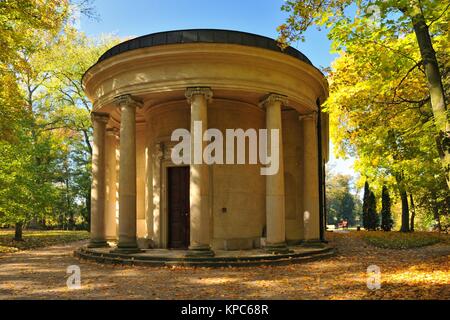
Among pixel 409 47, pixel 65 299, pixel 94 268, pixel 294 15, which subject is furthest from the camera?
pixel 409 47

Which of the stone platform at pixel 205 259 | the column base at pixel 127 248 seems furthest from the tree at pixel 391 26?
the column base at pixel 127 248

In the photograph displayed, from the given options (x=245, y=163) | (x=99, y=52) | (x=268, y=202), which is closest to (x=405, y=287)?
(x=268, y=202)

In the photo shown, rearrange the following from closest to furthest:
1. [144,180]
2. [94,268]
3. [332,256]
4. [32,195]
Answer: [94,268] → [332,256] → [144,180] → [32,195]

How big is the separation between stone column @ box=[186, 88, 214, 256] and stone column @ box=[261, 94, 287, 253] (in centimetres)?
198

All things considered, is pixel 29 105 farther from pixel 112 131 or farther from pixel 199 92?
pixel 199 92

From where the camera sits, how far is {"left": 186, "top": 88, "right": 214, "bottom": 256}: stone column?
11.0 meters

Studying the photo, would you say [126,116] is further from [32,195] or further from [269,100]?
[32,195]

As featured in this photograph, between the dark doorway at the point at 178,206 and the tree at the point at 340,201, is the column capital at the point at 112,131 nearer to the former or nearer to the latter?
the dark doorway at the point at 178,206

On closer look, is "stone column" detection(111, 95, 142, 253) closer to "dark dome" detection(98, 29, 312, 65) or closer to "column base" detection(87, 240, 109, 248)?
"dark dome" detection(98, 29, 312, 65)

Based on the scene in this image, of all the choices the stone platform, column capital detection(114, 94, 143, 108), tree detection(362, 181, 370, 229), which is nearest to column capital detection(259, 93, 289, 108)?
column capital detection(114, 94, 143, 108)

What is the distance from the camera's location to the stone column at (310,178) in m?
14.3

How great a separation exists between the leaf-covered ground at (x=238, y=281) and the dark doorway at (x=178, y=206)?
3.13m

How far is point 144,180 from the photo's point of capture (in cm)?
1575

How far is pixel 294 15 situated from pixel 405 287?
6465 mm
